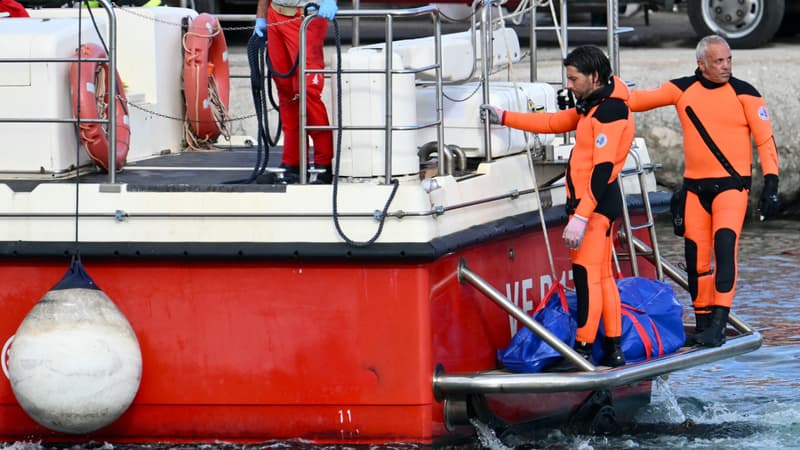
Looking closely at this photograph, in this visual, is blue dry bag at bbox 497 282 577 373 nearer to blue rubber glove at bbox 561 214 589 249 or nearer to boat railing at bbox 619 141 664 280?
blue rubber glove at bbox 561 214 589 249

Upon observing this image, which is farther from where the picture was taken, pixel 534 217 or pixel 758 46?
pixel 758 46

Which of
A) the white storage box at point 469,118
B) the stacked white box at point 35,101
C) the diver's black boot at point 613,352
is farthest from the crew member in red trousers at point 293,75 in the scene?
the diver's black boot at point 613,352

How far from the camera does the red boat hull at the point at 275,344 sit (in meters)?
5.57

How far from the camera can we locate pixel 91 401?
548 cm

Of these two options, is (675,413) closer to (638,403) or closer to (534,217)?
(638,403)

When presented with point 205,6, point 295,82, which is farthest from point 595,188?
point 205,6

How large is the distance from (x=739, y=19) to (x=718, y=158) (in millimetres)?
7911

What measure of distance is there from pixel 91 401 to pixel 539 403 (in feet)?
6.34

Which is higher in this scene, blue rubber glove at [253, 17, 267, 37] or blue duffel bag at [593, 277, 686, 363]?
blue rubber glove at [253, 17, 267, 37]

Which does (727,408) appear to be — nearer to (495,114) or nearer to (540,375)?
(540,375)

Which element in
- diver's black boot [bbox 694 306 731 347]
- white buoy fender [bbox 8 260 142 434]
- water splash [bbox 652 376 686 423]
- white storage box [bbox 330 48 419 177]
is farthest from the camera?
water splash [bbox 652 376 686 423]

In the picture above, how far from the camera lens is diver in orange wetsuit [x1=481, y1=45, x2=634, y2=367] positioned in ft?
18.7

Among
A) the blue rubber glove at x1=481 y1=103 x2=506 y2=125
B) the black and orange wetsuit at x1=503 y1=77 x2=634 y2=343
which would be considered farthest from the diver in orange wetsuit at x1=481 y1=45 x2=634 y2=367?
the blue rubber glove at x1=481 y1=103 x2=506 y2=125

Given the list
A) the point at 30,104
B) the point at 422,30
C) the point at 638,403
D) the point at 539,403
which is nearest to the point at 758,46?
the point at 422,30
